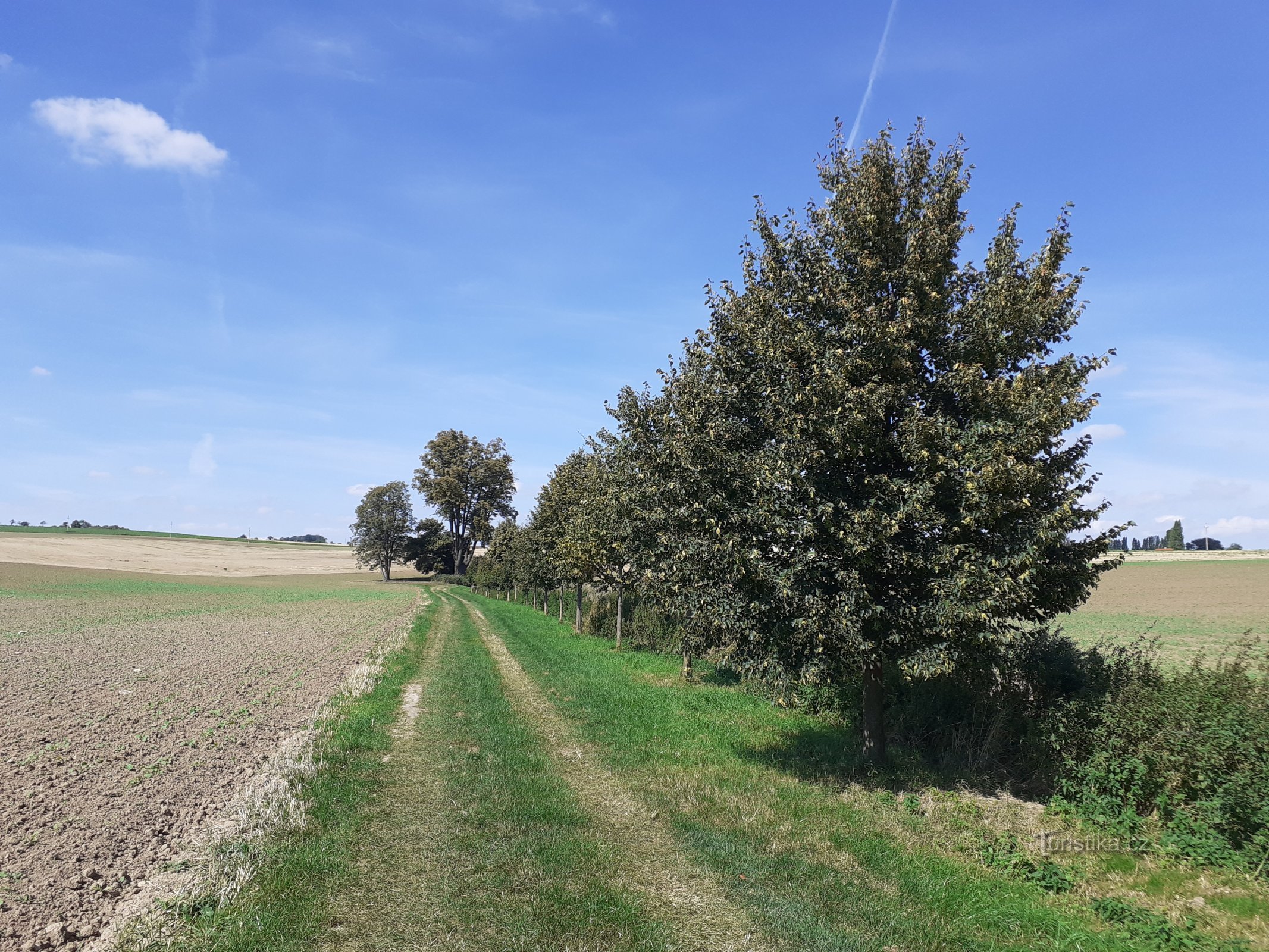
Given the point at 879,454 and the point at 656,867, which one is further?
the point at 879,454

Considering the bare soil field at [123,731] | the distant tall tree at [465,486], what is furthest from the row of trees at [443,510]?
the bare soil field at [123,731]

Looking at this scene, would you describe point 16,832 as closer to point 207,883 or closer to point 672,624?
point 207,883

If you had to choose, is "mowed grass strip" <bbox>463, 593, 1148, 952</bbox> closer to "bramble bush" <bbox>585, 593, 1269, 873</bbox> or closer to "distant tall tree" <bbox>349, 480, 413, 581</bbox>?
"bramble bush" <bbox>585, 593, 1269, 873</bbox>

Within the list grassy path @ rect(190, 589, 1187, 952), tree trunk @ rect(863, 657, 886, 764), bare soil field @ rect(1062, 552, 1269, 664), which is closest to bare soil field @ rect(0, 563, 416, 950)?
grassy path @ rect(190, 589, 1187, 952)

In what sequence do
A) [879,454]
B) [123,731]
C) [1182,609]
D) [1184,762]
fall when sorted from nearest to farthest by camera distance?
[1184,762], [879,454], [123,731], [1182,609]

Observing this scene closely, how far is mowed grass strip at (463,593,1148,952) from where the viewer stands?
560cm

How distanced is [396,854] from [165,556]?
123171 mm

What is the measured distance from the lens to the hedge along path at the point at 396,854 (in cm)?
525

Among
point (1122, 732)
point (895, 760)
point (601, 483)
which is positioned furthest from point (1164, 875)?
point (601, 483)

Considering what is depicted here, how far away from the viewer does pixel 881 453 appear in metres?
9.05

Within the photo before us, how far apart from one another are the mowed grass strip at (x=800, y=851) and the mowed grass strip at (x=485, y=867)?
1.13m

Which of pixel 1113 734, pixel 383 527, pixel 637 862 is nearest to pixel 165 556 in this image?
pixel 383 527

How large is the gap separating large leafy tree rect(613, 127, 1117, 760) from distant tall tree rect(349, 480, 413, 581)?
93.8 metres

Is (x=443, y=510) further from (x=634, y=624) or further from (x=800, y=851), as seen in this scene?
(x=800, y=851)
